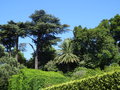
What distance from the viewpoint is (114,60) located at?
3766 cm

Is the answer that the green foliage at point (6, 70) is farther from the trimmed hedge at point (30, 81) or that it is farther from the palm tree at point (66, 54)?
the palm tree at point (66, 54)

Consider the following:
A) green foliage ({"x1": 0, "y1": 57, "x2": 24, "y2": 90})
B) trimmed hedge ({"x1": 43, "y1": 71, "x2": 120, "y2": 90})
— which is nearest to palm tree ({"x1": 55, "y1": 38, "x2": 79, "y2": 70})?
green foliage ({"x1": 0, "y1": 57, "x2": 24, "y2": 90})

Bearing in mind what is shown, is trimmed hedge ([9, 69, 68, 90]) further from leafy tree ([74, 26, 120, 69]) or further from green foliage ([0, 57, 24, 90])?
leafy tree ([74, 26, 120, 69])

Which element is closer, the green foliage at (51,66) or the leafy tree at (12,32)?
the green foliage at (51,66)

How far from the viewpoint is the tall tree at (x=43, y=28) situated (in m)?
40.8

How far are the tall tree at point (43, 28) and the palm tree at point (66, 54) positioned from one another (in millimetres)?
1847

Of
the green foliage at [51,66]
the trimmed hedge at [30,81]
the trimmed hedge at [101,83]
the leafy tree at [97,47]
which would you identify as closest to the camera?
the trimmed hedge at [101,83]

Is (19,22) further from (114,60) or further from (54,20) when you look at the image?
(114,60)

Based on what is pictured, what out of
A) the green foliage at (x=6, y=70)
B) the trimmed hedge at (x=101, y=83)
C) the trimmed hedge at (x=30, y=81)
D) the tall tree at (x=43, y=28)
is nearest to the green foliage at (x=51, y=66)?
the tall tree at (x=43, y=28)

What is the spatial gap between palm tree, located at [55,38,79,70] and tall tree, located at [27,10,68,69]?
72.7 inches

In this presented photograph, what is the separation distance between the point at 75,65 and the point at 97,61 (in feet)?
15.5

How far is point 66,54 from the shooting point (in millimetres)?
40156

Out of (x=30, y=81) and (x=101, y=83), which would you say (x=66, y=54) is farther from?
(x=101, y=83)

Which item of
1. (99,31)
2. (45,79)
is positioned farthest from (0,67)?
(99,31)
